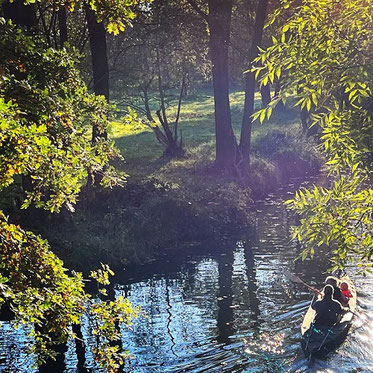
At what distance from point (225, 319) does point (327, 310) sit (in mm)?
2624

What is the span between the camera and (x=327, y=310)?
46.0 ft

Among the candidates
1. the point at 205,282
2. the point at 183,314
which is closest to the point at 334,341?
the point at 183,314

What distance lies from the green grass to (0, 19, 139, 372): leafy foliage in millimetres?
10069

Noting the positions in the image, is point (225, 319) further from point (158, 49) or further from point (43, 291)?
point (158, 49)

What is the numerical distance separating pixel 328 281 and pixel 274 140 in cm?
2043

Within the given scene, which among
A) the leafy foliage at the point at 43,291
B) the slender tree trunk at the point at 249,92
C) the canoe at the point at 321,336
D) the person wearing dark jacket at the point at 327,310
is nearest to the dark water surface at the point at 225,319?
the canoe at the point at 321,336

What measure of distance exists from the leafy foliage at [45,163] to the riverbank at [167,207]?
34.0ft

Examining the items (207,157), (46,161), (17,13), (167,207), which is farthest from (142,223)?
(46,161)

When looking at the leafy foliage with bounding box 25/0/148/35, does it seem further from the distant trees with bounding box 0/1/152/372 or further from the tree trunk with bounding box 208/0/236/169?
the tree trunk with bounding box 208/0/236/169

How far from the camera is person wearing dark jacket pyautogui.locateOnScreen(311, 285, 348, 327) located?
13.8 m

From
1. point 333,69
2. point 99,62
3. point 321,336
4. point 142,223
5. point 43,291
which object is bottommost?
point 321,336

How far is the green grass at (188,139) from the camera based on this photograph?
2942cm

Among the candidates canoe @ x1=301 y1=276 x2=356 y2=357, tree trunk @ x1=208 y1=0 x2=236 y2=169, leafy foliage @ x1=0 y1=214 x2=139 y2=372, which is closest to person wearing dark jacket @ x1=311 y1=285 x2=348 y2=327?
canoe @ x1=301 y1=276 x2=356 y2=357

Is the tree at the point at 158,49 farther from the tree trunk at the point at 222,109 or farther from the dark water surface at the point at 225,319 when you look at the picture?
the dark water surface at the point at 225,319
